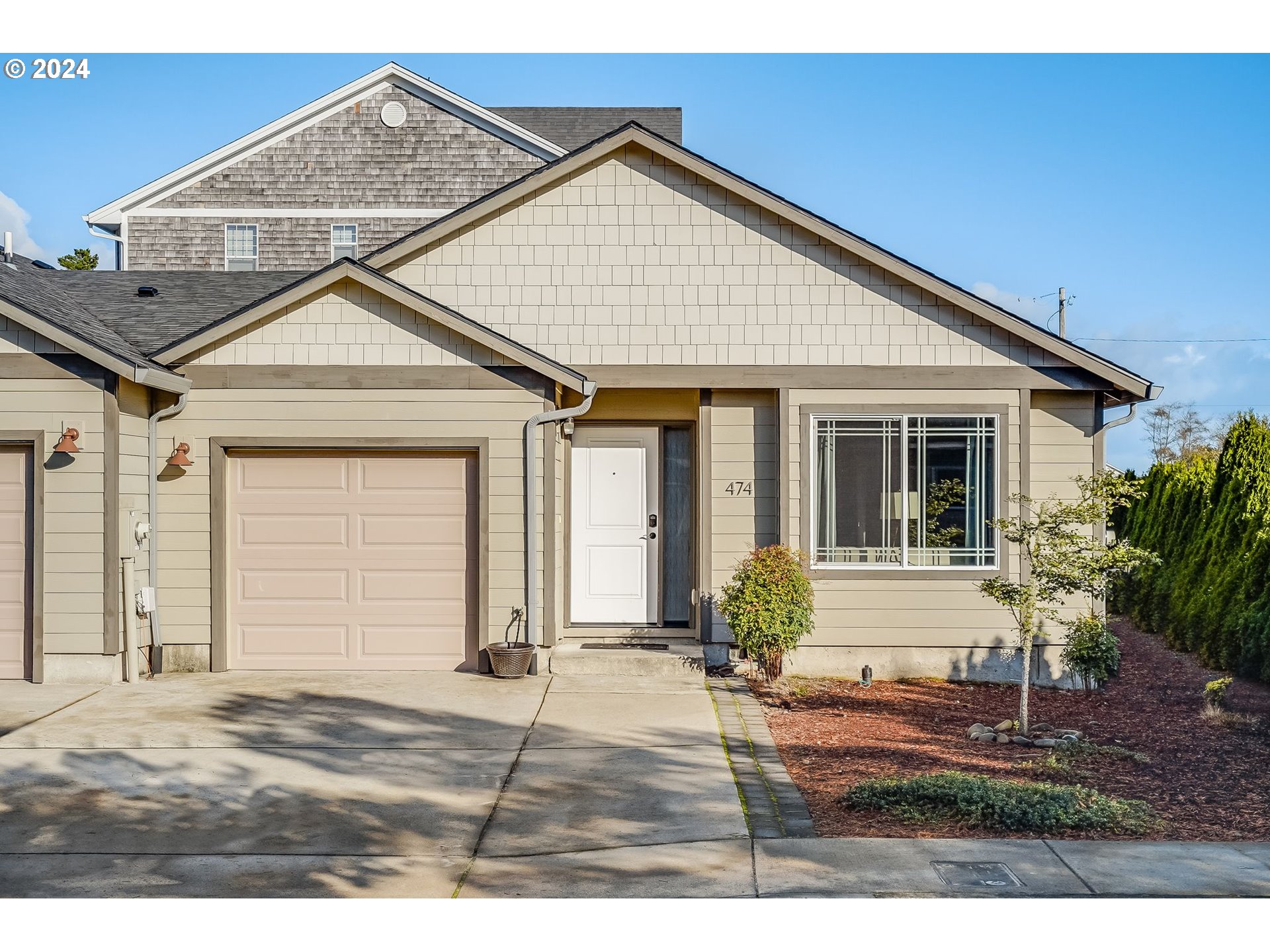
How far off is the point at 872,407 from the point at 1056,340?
1808 mm

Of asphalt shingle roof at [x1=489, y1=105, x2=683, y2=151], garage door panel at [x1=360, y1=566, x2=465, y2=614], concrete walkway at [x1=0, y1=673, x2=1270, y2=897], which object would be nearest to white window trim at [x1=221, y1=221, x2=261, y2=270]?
asphalt shingle roof at [x1=489, y1=105, x2=683, y2=151]

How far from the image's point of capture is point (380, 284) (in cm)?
933

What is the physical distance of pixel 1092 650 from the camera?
932cm

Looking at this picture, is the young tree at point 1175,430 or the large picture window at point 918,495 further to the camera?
the young tree at point 1175,430

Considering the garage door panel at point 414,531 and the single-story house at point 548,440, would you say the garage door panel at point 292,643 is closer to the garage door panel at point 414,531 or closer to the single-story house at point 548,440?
the single-story house at point 548,440

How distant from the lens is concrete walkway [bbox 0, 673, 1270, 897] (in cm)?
447

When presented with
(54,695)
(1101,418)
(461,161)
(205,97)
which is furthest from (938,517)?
(461,161)

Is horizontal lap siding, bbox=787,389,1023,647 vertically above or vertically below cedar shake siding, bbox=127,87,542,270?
below

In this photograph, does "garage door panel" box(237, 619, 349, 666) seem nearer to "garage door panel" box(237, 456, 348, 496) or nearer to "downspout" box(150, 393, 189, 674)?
"downspout" box(150, 393, 189, 674)

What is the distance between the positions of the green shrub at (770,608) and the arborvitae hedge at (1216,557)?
141 inches

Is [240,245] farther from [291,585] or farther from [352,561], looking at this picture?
[352,561]

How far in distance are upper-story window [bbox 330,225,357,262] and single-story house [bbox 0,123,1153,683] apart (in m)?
9.36

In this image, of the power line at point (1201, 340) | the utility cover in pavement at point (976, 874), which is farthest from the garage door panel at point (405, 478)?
the power line at point (1201, 340)

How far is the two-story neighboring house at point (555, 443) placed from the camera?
9.29m
